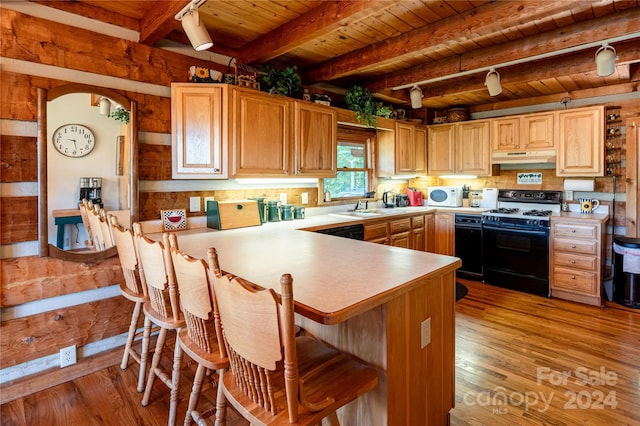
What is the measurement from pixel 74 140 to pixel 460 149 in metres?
4.59

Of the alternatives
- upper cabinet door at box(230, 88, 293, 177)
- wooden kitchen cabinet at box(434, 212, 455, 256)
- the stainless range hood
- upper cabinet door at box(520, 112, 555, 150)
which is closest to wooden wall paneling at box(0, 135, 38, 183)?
upper cabinet door at box(230, 88, 293, 177)

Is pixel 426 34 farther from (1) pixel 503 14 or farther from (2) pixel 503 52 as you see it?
(2) pixel 503 52

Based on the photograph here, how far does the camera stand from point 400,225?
4.24 m

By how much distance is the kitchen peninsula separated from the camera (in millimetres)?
1290

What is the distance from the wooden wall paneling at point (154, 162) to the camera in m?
2.73

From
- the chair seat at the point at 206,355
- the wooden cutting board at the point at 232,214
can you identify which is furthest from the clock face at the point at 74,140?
the chair seat at the point at 206,355

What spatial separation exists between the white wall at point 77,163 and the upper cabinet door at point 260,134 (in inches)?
35.1

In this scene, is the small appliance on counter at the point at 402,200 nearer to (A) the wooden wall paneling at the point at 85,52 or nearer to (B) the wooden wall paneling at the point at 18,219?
(A) the wooden wall paneling at the point at 85,52

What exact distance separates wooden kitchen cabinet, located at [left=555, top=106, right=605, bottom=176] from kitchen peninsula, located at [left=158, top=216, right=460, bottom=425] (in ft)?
10.9

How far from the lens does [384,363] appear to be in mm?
1358

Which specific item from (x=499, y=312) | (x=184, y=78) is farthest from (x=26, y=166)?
(x=499, y=312)

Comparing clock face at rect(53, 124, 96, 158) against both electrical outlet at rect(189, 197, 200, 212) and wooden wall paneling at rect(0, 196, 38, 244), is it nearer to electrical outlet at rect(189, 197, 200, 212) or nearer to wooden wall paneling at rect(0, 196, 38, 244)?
wooden wall paneling at rect(0, 196, 38, 244)

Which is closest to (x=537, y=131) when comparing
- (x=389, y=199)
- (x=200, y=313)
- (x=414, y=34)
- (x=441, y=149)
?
(x=441, y=149)

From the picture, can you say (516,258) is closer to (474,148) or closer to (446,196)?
(446,196)
